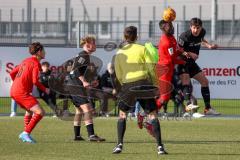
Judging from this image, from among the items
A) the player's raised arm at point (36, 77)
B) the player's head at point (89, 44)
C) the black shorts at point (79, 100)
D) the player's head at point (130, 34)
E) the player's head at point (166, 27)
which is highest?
the player's head at point (166, 27)

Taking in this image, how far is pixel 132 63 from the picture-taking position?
15117 millimetres

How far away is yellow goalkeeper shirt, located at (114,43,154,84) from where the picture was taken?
15.1m

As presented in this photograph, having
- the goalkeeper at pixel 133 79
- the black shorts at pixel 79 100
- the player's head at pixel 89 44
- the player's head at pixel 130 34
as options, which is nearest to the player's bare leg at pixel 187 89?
the black shorts at pixel 79 100

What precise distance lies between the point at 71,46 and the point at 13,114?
3.39 meters

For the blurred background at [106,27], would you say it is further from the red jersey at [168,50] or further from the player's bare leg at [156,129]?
the player's bare leg at [156,129]

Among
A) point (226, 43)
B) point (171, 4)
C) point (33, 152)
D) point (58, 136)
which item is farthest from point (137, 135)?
point (171, 4)

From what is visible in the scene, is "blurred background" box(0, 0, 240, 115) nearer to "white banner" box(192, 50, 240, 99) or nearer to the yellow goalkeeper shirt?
"white banner" box(192, 50, 240, 99)

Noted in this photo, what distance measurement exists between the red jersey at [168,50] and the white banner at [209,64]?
10369mm

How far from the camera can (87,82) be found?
18.1 metres

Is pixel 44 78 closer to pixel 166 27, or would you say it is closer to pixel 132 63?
pixel 166 27

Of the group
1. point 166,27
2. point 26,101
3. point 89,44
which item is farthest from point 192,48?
point 26,101

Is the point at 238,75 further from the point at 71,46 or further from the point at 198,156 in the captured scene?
the point at 198,156

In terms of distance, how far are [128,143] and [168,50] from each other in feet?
7.11

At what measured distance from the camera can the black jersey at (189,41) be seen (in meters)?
18.8
